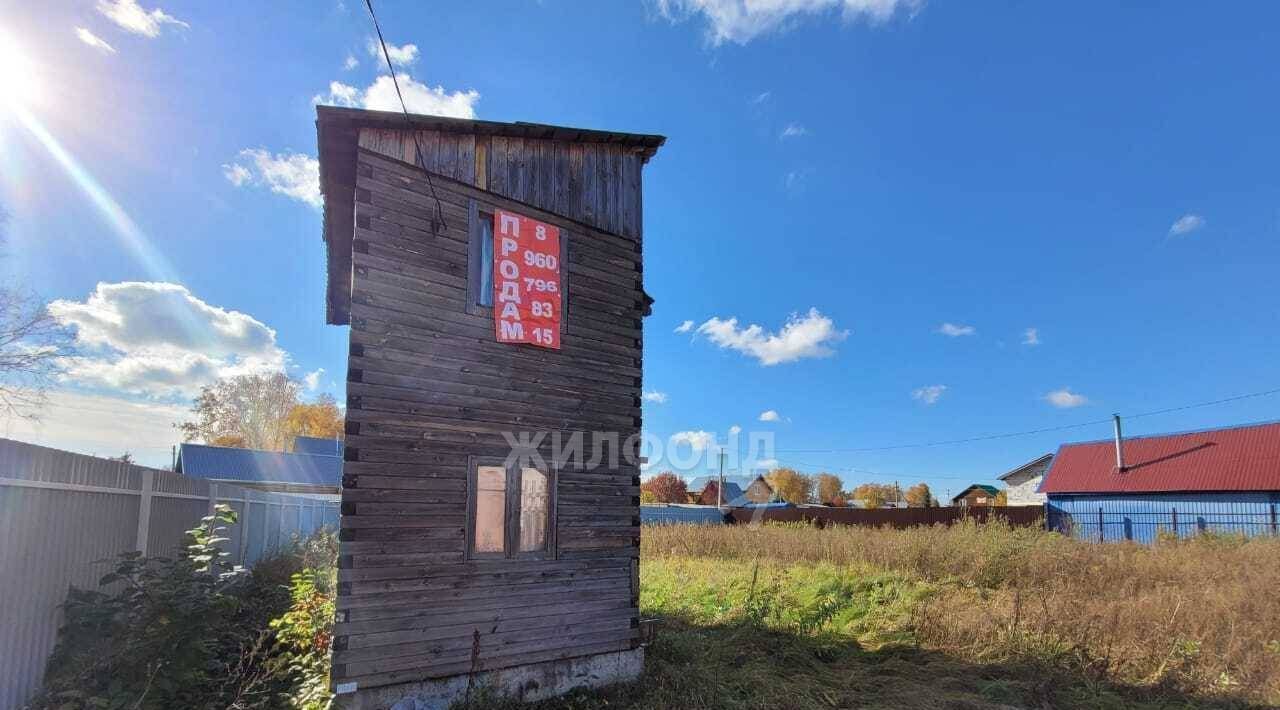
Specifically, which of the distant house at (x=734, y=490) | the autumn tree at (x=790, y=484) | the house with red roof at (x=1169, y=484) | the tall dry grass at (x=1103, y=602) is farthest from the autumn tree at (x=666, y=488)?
the tall dry grass at (x=1103, y=602)

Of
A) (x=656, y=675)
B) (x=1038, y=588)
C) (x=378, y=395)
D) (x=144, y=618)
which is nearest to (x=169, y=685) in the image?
(x=144, y=618)

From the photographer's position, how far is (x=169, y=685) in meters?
5.30

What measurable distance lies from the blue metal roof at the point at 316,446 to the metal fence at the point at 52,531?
104 feet

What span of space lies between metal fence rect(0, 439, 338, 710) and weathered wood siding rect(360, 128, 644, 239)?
13.8ft

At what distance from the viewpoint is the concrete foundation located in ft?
20.2

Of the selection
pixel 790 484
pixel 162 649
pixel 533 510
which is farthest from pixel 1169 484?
pixel 790 484

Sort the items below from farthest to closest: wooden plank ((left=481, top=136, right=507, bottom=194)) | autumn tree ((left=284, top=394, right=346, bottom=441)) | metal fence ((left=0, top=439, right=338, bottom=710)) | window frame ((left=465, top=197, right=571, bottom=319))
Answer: autumn tree ((left=284, top=394, right=346, bottom=441)) < wooden plank ((left=481, top=136, right=507, bottom=194)) < window frame ((left=465, top=197, right=571, bottom=319)) < metal fence ((left=0, top=439, right=338, bottom=710))

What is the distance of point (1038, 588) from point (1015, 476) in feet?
116

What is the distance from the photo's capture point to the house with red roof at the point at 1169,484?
22.0m

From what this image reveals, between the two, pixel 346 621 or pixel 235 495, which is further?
pixel 235 495

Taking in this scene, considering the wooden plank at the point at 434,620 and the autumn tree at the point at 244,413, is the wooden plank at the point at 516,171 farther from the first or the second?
the autumn tree at the point at 244,413

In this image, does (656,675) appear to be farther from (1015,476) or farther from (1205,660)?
(1015,476)

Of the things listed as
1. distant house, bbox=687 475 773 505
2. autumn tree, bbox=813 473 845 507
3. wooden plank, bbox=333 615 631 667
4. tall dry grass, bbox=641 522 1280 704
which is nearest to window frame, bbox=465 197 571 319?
wooden plank, bbox=333 615 631 667

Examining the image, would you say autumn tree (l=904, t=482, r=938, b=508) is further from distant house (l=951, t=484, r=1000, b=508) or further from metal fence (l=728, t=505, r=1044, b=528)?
metal fence (l=728, t=505, r=1044, b=528)
